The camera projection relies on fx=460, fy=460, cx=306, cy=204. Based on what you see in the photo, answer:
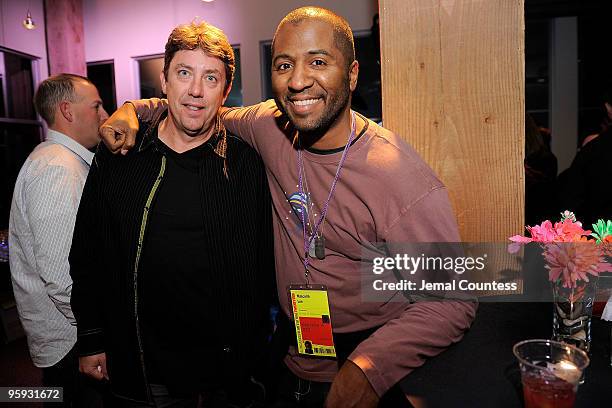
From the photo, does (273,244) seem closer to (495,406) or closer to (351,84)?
(351,84)

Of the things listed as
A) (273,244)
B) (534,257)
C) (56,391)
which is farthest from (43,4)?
(534,257)

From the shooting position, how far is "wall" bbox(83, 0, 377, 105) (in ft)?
19.2

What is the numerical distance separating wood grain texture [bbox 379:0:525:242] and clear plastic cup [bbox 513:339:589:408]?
76cm

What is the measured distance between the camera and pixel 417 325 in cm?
117

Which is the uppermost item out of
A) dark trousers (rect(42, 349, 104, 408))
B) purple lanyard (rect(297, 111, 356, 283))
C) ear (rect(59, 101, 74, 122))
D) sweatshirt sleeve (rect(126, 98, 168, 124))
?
ear (rect(59, 101, 74, 122))

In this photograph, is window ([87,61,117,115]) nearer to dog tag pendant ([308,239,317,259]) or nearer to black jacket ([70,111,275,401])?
black jacket ([70,111,275,401])

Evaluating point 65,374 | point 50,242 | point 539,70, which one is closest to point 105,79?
point 50,242

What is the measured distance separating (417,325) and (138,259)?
3.02 ft

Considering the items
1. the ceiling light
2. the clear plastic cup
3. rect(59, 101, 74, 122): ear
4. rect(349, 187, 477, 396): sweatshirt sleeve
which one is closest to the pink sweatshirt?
rect(349, 187, 477, 396): sweatshirt sleeve

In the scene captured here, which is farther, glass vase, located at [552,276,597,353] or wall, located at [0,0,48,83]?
wall, located at [0,0,48,83]

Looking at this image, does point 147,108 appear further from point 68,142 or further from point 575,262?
point 575,262

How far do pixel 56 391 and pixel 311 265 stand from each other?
149 centimetres

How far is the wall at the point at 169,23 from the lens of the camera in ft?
19.2

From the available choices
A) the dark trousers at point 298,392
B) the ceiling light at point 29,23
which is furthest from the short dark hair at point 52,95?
the ceiling light at point 29,23
